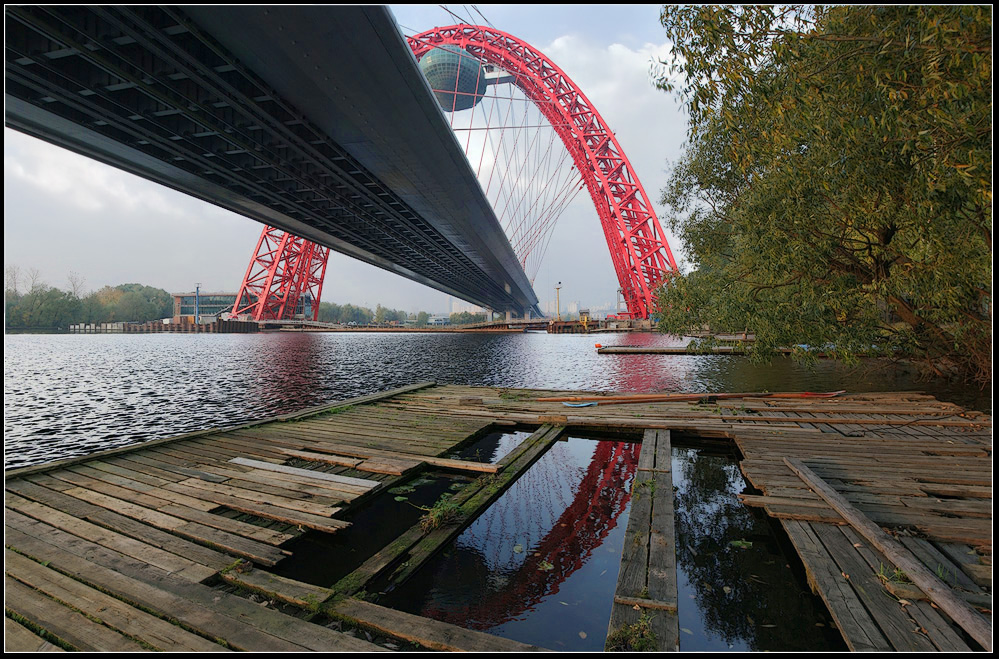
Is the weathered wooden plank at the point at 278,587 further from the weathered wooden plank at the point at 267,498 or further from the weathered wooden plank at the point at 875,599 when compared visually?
the weathered wooden plank at the point at 875,599

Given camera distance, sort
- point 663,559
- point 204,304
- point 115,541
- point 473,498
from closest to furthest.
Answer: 1. point 663,559
2. point 115,541
3. point 473,498
4. point 204,304

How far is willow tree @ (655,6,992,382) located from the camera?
4.61 m

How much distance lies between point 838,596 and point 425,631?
10.3ft

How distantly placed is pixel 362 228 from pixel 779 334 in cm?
2910

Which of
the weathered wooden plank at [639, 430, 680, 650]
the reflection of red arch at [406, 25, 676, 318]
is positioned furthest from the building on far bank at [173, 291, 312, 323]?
the weathered wooden plank at [639, 430, 680, 650]

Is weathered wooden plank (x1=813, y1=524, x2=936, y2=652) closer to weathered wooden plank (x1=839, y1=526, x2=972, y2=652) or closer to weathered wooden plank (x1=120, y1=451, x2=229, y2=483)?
weathered wooden plank (x1=839, y1=526, x2=972, y2=652)

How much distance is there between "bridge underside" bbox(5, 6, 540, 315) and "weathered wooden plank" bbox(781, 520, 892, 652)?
12.7m

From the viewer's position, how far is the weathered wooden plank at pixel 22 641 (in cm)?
313

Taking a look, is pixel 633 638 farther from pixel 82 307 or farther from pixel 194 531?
pixel 82 307

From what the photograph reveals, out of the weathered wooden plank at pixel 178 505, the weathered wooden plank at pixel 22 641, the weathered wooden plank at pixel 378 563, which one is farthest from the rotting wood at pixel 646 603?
the weathered wooden plank at pixel 22 641

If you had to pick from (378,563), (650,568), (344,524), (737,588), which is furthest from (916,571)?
(344,524)

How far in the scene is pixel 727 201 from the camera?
69.8 feet

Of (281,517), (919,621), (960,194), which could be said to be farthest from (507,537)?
(960,194)

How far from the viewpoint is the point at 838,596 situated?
144 inches
